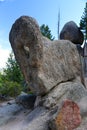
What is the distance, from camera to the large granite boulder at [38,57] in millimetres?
8039

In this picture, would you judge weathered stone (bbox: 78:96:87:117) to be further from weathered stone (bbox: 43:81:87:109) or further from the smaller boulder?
the smaller boulder

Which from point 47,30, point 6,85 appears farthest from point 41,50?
point 47,30

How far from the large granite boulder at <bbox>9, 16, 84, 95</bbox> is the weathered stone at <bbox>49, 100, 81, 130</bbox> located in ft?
4.08

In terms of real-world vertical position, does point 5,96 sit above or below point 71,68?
below

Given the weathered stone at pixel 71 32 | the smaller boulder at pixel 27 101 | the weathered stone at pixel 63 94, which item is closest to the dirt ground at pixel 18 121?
the smaller boulder at pixel 27 101

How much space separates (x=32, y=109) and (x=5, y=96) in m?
8.23

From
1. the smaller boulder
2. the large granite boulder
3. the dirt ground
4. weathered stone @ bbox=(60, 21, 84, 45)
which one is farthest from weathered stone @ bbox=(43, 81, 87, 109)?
weathered stone @ bbox=(60, 21, 84, 45)

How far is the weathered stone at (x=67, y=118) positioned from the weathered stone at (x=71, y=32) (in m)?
4.59

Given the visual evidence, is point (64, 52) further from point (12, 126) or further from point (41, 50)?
point (12, 126)

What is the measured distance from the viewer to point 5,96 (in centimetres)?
1673

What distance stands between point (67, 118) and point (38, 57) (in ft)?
A: 6.00

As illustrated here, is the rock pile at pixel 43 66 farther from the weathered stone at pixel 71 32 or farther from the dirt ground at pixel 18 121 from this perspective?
the weathered stone at pixel 71 32

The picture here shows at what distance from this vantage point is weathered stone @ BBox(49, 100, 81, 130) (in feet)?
22.5

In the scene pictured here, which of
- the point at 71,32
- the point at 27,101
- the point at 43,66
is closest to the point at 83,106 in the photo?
the point at 43,66
